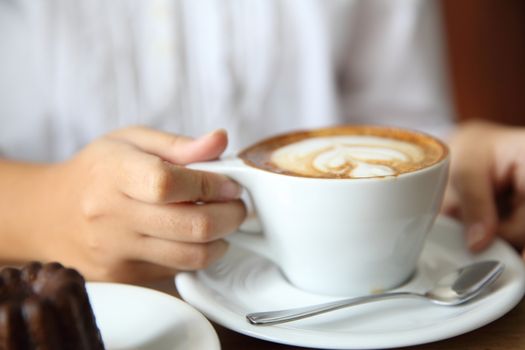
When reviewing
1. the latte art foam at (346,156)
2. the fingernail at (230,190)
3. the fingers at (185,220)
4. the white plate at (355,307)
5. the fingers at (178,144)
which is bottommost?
the white plate at (355,307)

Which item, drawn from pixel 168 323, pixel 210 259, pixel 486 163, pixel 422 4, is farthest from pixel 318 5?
pixel 168 323

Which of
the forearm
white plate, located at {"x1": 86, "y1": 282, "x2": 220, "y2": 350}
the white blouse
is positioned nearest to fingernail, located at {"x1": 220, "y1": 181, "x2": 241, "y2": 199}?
white plate, located at {"x1": 86, "y1": 282, "x2": 220, "y2": 350}

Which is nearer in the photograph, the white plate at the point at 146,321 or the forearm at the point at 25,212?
the white plate at the point at 146,321

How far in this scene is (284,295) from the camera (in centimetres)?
55

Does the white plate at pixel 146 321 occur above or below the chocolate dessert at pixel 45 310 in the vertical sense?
below

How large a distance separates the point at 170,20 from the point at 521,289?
0.62 m

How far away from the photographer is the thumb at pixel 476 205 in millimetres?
634

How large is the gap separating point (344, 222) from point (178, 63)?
51cm

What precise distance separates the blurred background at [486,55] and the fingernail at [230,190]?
4.81 feet

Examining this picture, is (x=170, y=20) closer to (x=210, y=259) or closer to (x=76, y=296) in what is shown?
(x=210, y=259)

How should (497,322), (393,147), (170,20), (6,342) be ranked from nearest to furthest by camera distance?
(6,342)
(497,322)
(393,147)
(170,20)

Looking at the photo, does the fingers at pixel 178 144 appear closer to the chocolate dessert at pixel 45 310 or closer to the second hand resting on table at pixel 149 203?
the second hand resting on table at pixel 149 203

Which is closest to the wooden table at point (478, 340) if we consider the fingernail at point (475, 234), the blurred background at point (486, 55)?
the fingernail at point (475, 234)

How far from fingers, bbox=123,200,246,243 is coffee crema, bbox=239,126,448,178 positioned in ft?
0.18
